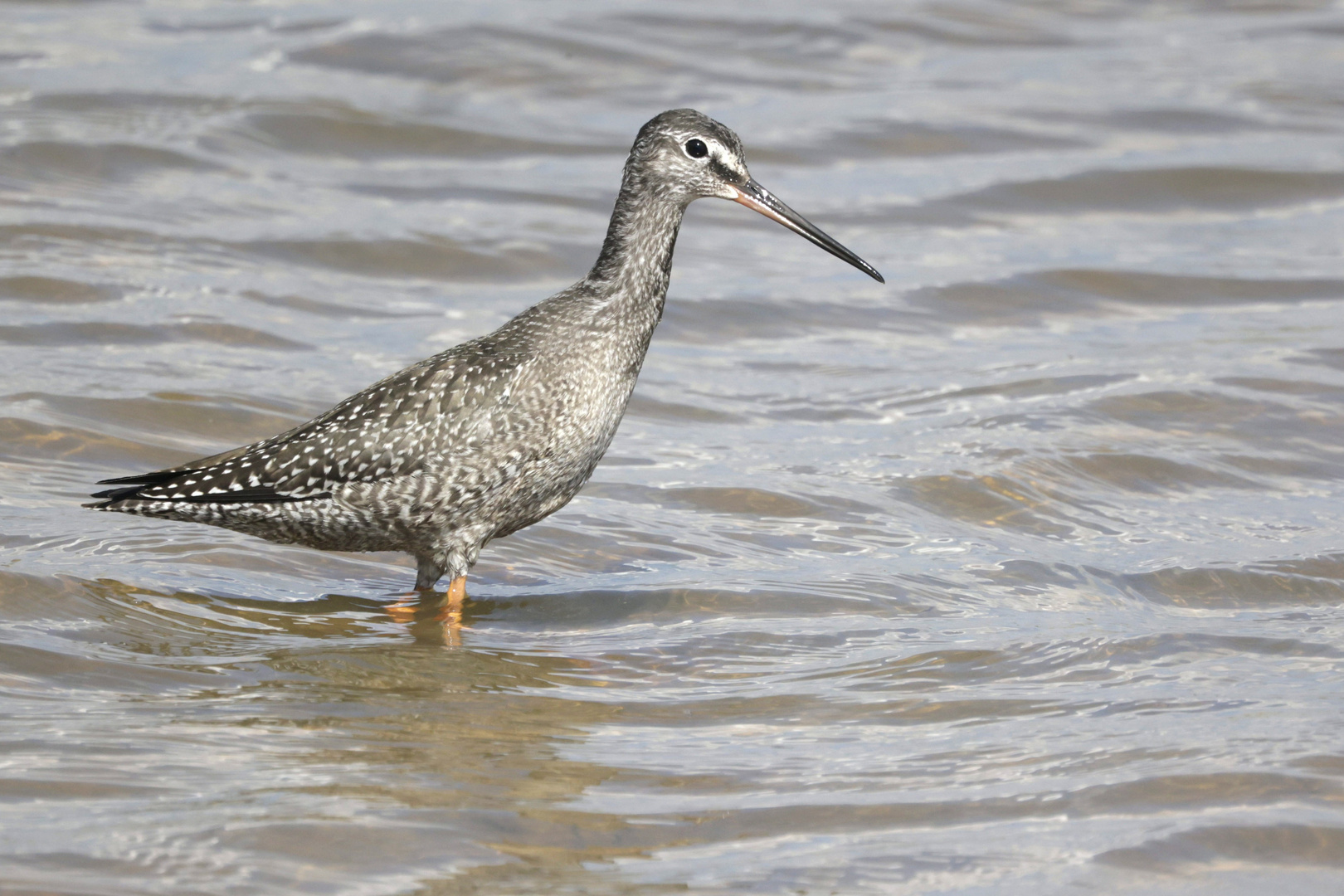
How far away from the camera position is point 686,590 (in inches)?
314

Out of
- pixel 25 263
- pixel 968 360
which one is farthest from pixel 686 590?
pixel 25 263

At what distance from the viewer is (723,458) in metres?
9.80

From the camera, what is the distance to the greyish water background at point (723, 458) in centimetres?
564

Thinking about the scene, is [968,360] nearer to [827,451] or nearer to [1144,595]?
[827,451]

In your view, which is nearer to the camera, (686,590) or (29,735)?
(29,735)

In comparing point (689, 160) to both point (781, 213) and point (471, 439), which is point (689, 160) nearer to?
point (781, 213)

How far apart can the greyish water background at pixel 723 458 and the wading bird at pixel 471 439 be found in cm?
44

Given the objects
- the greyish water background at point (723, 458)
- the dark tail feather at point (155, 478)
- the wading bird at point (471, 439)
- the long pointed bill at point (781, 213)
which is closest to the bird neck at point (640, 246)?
the wading bird at point (471, 439)

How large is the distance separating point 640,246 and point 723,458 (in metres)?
2.29

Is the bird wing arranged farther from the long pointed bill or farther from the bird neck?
the long pointed bill

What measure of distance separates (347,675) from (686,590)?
6.00 ft

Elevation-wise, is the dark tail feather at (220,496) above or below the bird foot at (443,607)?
above

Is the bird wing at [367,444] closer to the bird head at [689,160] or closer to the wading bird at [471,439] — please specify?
the wading bird at [471,439]

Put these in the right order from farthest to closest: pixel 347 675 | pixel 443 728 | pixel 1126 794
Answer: pixel 347 675, pixel 443 728, pixel 1126 794
